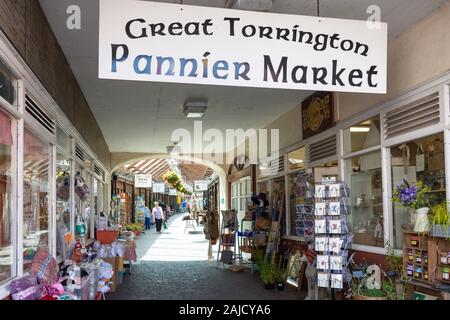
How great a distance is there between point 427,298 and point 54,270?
3165 mm

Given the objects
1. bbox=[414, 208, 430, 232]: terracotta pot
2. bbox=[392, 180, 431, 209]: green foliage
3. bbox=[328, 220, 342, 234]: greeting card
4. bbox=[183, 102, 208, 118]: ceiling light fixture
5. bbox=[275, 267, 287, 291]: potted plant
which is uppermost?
bbox=[183, 102, 208, 118]: ceiling light fixture

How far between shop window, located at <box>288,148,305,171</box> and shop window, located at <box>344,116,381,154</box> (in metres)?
1.74

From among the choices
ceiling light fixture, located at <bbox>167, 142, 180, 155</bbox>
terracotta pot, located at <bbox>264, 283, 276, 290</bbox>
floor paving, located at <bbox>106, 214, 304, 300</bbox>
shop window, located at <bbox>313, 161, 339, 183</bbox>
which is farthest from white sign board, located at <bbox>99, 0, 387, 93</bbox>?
ceiling light fixture, located at <bbox>167, 142, 180, 155</bbox>

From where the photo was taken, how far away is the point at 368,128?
5.75 m

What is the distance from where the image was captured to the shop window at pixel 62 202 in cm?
547

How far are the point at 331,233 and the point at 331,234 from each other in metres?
0.05

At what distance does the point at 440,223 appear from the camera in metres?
3.88

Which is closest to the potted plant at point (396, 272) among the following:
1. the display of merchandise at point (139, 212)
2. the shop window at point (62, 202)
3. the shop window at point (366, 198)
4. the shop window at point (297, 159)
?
the shop window at point (366, 198)

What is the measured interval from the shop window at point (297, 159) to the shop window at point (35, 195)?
4291 millimetres

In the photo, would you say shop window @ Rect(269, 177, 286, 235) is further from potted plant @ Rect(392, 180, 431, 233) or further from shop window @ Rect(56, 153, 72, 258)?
potted plant @ Rect(392, 180, 431, 233)

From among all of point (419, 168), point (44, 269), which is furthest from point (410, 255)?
point (44, 269)

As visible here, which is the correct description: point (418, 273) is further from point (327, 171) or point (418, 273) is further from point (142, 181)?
point (142, 181)

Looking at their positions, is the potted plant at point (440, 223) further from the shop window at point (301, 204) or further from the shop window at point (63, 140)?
the shop window at point (63, 140)

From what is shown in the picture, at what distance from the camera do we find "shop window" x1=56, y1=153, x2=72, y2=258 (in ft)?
18.0
